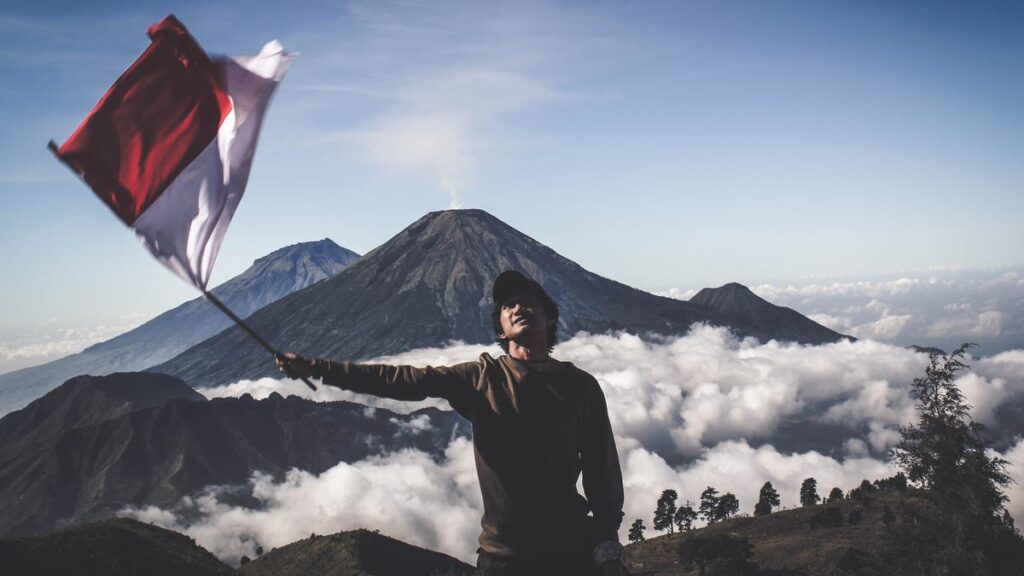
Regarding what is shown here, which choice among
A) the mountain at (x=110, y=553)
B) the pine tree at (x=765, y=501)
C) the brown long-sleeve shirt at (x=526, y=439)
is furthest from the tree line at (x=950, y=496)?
the pine tree at (x=765, y=501)

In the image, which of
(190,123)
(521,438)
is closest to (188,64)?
(190,123)

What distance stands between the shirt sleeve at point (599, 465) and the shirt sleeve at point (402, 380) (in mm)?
794

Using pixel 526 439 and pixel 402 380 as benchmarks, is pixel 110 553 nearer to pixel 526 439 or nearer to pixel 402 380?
pixel 402 380

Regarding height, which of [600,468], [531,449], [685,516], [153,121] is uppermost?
[153,121]

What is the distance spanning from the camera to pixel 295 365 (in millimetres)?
4062

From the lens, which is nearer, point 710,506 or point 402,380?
point 402,380

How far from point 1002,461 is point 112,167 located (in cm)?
3491

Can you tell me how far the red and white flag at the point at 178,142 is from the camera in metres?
5.30

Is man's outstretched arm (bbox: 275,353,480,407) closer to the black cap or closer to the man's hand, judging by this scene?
the man's hand

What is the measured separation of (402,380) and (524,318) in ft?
3.02

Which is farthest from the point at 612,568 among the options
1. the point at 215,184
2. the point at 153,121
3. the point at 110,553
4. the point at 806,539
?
the point at 806,539

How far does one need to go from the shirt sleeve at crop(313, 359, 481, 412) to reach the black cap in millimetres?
569

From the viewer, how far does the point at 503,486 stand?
158 inches

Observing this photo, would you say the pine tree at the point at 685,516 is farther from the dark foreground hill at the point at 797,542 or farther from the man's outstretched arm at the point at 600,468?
the man's outstretched arm at the point at 600,468
